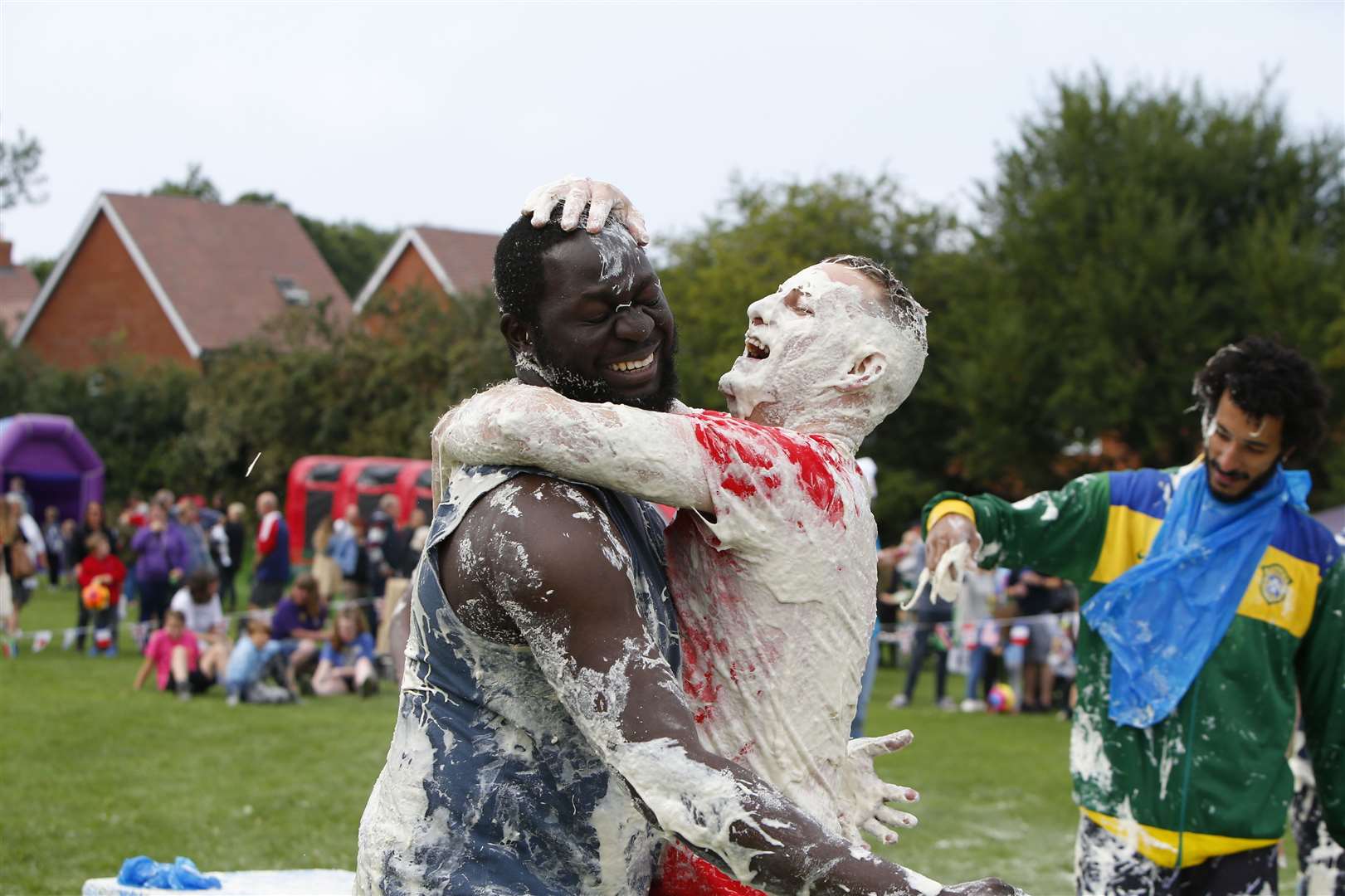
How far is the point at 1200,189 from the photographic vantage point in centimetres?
2333

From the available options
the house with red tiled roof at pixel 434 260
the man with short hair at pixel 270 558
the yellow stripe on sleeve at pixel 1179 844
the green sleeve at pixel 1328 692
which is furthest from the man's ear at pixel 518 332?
the house with red tiled roof at pixel 434 260

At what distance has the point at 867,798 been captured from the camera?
2336 mm

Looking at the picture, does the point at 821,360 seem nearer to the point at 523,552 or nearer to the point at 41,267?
the point at 523,552

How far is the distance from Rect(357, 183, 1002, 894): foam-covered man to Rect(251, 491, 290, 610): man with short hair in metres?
13.2

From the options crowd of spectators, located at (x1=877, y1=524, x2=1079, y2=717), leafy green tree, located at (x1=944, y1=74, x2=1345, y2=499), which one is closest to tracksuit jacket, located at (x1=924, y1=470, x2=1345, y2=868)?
crowd of spectators, located at (x1=877, y1=524, x2=1079, y2=717)

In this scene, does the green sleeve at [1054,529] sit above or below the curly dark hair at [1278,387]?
A: below

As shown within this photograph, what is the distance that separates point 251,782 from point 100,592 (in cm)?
670

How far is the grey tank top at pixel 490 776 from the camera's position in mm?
2092

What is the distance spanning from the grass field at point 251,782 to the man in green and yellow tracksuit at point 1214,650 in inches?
112

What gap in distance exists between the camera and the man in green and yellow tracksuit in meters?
4.41

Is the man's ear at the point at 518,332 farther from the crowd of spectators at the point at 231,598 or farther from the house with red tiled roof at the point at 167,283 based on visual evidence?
the house with red tiled roof at the point at 167,283

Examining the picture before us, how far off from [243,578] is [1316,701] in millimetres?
21294

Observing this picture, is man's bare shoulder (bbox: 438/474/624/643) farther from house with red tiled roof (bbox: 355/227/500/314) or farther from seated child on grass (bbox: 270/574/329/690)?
house with red tiled roof (bbox: 355/227/500/314)

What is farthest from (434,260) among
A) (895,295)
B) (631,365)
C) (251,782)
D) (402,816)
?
(402,816)
